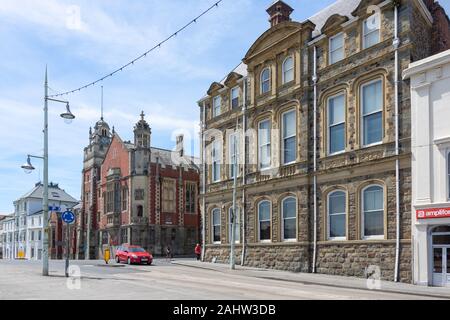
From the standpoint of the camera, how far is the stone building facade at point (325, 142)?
78.0 ft

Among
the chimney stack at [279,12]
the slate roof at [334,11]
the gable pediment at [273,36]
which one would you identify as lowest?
the gable pediment at [273,36]

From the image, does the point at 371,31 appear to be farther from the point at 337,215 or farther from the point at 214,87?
the point at 214,87

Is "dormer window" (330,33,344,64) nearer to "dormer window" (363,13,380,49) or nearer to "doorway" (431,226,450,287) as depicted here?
"dormer window" (363,13,380,49)

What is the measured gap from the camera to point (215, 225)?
36844 millimetres

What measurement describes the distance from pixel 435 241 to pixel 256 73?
16.2 metres

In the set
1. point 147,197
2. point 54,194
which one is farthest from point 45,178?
point 54,194

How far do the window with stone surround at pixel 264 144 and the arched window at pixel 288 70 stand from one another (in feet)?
9.50

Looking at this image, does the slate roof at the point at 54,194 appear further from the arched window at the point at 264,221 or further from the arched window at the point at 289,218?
the arched window at the point at 289,218

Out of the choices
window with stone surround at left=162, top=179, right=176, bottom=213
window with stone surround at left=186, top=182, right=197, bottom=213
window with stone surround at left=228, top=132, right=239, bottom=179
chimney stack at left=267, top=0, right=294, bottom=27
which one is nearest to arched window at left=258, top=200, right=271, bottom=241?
window with stone surround at left=228, top=132, right=239, bottom=179

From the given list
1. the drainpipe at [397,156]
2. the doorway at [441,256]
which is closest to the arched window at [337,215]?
the drainpipe at [397,156]

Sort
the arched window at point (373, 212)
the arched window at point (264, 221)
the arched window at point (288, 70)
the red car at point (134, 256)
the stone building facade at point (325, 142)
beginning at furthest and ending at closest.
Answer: the red car at point (134, 256) → the arched window at point (264, 221) → the arched window at point (288, 70) → the arched window at point (373, 212) → the stone building facade at point (325, 142)

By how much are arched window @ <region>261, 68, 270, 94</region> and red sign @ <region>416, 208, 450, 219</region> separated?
13.4 metres

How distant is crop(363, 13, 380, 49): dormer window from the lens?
82.7ft

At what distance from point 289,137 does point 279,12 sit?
349 inches
